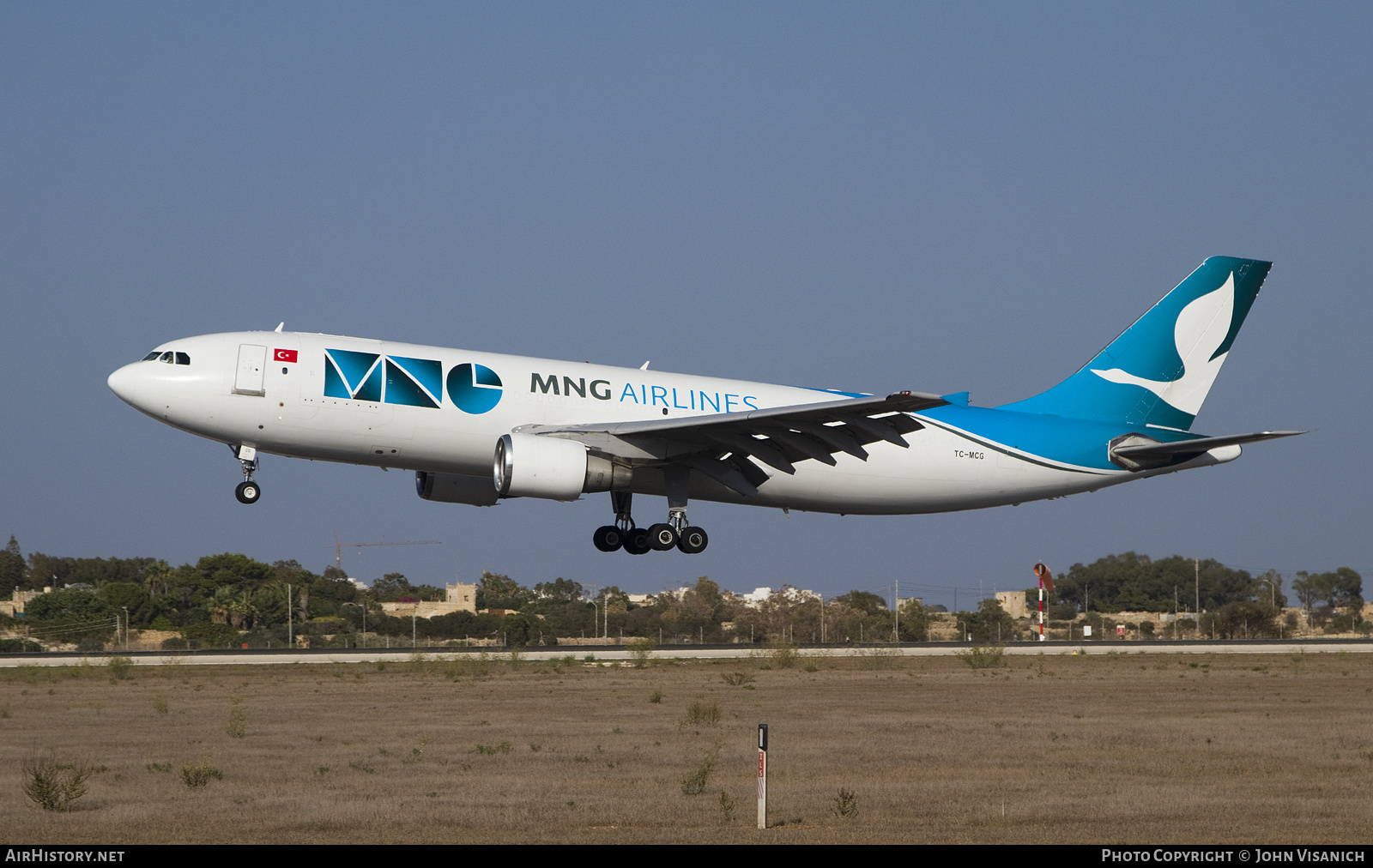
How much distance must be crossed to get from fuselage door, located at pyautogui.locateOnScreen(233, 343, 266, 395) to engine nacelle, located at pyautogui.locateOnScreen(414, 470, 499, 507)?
5.73m

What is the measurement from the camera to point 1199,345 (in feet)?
128

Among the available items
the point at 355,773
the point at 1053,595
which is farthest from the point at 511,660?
the point at 1053,595

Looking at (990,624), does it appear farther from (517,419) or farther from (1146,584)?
(517,419)

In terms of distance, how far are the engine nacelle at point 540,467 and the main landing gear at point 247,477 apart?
5.24 meters

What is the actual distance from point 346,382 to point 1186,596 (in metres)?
108

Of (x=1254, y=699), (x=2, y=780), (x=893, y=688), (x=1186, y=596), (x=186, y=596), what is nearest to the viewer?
(x=2, y=780)

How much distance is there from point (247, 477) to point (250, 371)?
9.24ft

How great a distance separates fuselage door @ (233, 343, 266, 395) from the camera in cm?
2950

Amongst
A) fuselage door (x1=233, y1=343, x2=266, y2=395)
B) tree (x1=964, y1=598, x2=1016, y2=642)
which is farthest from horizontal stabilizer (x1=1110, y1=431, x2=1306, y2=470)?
tree (x1=964, y1=598, x2=1016, y2=642)

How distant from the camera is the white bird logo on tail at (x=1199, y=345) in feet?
126

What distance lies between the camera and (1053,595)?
472ft

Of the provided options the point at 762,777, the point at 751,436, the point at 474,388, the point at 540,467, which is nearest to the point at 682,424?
the point at 751,436

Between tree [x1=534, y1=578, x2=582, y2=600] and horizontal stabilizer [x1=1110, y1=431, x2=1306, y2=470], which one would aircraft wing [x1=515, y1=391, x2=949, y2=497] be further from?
tree [x1=534, y1=578, x2=582, y2=600]
